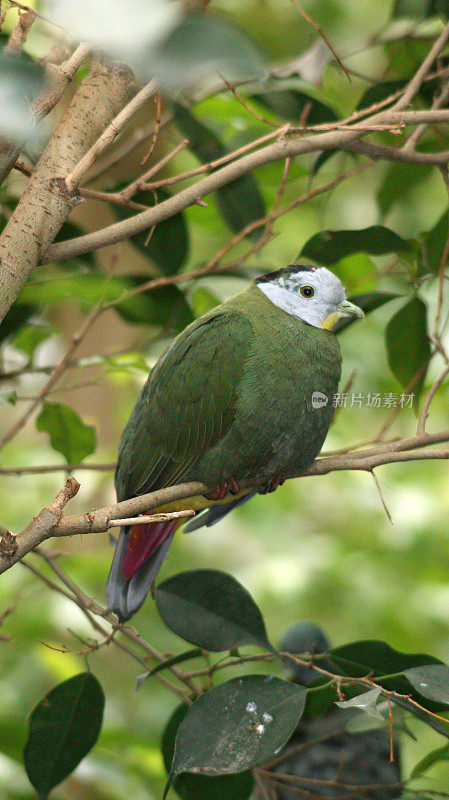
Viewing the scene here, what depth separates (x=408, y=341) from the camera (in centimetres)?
154

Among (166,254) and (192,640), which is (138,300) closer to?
(166,254)

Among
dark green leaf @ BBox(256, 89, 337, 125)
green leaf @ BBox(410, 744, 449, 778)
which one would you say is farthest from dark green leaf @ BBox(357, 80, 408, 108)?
green leaf @ BBox(410, 744, 449, 778)

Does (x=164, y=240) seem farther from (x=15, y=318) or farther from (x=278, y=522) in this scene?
(x=278, y=522)

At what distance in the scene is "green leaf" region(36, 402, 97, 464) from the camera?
1530mm

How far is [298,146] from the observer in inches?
43.9

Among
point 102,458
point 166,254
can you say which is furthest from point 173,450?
point 102,458

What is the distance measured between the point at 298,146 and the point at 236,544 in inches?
112

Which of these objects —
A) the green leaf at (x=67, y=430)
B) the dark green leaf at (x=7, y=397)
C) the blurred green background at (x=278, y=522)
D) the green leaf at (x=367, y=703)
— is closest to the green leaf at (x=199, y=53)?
the green leaf at (x=367, y=703)

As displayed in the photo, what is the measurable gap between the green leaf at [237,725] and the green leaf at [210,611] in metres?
0.11

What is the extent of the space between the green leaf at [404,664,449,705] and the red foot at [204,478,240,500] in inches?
20.9

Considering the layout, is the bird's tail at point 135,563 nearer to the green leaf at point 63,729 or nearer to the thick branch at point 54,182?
the green leaf at point 63,729

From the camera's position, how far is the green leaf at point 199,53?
40cm

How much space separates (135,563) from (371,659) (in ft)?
1.66

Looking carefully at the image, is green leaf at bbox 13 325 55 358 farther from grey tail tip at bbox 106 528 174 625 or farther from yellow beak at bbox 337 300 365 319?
yellow beak at bbox 337 300 365 319
